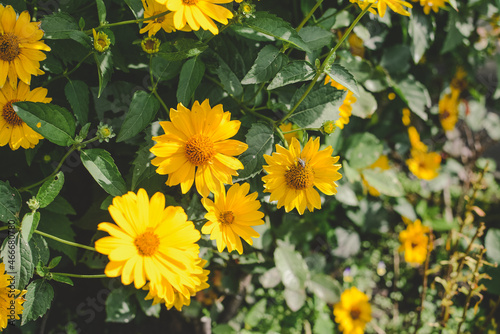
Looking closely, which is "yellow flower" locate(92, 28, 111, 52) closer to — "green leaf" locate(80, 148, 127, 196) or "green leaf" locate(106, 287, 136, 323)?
"green leaf" locate(80, 148, 127, 196)

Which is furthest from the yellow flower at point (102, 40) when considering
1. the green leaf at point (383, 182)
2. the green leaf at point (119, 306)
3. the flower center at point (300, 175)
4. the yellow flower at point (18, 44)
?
the green leaf at point (383, 182)

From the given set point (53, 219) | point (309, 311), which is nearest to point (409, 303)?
point (309, 311)

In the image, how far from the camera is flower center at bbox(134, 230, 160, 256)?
36.4 inches

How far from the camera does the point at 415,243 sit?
226 centimetres

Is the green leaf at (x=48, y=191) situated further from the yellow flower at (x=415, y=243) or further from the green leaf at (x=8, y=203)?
the yellow flower at (x=415, y=243)

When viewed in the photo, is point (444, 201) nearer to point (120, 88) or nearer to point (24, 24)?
point (120, 88)

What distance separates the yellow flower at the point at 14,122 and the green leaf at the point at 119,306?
701mm

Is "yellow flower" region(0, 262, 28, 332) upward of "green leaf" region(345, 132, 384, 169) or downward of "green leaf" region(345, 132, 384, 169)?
downward

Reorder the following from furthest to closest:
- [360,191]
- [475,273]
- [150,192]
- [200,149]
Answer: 1. [360,191]
2. [475,273]
3. [150,192]
4. [200,149]

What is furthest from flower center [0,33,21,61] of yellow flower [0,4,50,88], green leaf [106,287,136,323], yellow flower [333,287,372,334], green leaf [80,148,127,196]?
yellow flower [333,287,372,334]

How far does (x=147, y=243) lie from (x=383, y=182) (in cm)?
128

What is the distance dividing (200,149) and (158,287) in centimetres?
36

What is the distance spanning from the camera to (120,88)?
1.29m

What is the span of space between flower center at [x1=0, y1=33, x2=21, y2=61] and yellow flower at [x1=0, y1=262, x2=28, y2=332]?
0.55 meters
